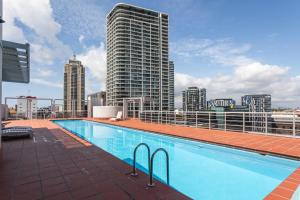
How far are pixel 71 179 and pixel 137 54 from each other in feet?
247

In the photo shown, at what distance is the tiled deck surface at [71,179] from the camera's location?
7.95 ft

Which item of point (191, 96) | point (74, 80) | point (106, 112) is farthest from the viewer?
point (191, 96)

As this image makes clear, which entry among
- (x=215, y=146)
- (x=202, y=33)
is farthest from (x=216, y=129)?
(x=202, y=33)

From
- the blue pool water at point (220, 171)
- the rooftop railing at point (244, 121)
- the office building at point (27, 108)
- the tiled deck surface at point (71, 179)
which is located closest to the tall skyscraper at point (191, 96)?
the office building at point (27, 108)

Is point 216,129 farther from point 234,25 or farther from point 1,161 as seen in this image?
point 1,161

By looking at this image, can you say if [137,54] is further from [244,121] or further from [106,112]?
[244,121]

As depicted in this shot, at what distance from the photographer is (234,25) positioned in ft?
38.4

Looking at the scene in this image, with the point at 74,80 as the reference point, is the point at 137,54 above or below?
above

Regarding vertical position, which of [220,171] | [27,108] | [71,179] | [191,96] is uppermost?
[191,96]

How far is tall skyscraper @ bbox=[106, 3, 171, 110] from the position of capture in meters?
72.2

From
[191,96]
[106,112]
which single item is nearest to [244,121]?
[106,112]

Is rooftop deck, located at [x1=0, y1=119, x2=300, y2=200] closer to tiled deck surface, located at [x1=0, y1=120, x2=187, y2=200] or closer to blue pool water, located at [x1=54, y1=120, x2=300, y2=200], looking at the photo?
tiled deck surface, located at [x1=0, y1=120, x2=187, y2=200]

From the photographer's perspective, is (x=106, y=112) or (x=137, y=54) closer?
(x=106, y=112)

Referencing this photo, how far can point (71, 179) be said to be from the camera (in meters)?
2.96
